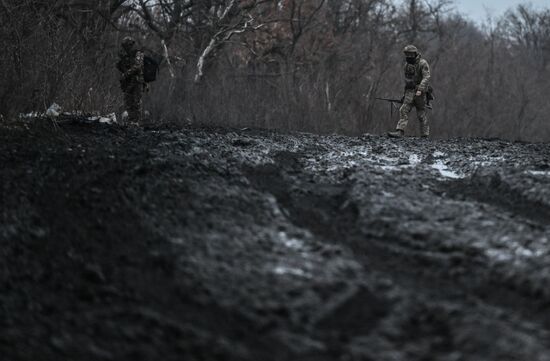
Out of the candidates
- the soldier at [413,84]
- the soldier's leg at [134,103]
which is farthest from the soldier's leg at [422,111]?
the soldier's leg at [134,103]

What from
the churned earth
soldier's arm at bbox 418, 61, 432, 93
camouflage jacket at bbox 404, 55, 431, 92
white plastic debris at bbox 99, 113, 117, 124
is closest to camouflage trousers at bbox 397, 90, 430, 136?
camouflage jacket at bbox 404, 55, 431, 92

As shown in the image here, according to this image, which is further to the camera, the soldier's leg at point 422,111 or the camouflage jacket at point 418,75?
the soldier's leg at point 422,111

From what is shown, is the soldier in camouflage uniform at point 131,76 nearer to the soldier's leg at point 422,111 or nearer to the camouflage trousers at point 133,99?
the camouflage trousers at point 133,99

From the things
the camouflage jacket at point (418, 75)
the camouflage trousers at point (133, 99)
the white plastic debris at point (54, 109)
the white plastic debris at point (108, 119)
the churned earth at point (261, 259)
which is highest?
the camouflage jacket at point (418, 75)

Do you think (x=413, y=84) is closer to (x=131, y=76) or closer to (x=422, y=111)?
(x=422, y=111)

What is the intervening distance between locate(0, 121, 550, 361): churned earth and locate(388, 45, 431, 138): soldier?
5779mm

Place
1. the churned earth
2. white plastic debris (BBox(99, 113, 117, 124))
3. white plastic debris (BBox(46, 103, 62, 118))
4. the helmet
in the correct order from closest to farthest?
the churned earth < white plastic debris (BBox(46, 103, 62, 118)) < white plastic debris (BBox(99, 113, 117, 124)) < the helmet

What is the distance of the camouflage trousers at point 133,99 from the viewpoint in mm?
12516

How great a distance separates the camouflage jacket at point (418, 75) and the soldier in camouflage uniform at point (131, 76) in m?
5.42

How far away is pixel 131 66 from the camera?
12.4 metres

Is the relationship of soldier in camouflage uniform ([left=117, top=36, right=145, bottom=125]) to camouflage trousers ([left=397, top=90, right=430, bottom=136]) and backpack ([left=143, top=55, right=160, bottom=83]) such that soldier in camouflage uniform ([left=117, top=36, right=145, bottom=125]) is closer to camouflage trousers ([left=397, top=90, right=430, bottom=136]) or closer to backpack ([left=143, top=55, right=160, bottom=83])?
backpack ([left=143, top=55, right=160, bottom=83])

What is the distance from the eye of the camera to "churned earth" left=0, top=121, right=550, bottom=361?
149 inches

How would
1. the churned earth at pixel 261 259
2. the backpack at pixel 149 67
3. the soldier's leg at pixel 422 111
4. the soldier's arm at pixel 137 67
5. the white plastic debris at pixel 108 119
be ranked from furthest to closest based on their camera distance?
the soldier's leg at pixel 422 111, the backpack at pixel 149 67, the soldier's arm at pixel 137 67, the white plastic debris at pixel 108 119, the churned earth at pixel 261 259

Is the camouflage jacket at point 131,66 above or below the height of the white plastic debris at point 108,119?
above
